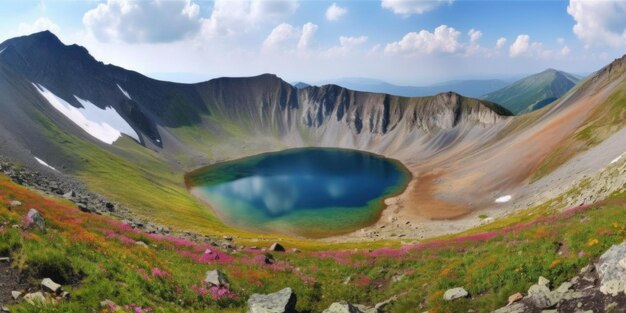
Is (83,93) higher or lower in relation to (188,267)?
higher

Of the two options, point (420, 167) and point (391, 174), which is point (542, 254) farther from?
point (420, 167)

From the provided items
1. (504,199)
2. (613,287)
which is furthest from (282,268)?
(504,199)

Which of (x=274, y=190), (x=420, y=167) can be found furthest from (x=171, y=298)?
(x=420, y=167)

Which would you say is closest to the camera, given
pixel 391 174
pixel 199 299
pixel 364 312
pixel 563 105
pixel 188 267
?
pixel 199 299

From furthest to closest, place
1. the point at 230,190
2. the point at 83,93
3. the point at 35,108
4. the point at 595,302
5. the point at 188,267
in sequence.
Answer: the point at 83,93 → the point at 230,190 → the point at 35,108 → the point at 188,267 → the point at 595,302

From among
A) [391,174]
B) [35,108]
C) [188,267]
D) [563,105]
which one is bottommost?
[391,174]

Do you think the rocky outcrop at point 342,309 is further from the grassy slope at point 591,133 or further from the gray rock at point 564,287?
the grassy slope at point 591,133
